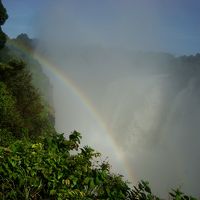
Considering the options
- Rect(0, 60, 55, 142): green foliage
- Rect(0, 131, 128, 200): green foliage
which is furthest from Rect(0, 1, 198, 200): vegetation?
Rect(0, 60, 55, 142): green foliage

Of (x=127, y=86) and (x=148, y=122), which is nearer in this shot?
(x=148, y=122)

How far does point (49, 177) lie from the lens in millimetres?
7008

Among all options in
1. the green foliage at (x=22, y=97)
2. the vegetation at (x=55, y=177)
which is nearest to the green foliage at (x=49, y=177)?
the vegetation at (x=55, y=177)

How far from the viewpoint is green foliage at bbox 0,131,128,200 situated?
22.7 ft

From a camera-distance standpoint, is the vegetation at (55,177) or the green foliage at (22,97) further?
the green foliage at (22,97)

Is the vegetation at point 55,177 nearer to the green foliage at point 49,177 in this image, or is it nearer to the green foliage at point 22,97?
the green foliage at point 49,177

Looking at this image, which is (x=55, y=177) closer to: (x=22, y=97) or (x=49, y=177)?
(x=49, y=177)

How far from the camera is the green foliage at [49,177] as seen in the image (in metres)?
6.91

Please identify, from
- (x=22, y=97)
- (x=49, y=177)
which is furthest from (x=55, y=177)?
(x=22, y=97)

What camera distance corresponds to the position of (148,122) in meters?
87.6

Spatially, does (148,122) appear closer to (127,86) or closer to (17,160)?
(127,86)

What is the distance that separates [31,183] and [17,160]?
0.40 m

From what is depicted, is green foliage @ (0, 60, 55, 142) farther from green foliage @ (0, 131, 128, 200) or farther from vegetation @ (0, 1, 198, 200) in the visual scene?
green foliage @ (0, 131, 128, 200)

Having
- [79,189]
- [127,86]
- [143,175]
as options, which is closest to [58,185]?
[79,189]
